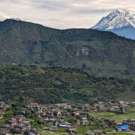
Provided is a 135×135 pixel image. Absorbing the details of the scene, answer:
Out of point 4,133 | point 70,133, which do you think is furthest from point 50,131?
point 4,133

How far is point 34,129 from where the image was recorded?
632 feet

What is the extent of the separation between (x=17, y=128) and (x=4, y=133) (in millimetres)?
11659

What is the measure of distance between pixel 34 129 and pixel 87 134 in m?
18.1

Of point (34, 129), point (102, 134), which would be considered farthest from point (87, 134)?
point (34, 129)

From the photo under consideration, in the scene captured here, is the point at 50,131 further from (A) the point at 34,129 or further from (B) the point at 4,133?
(B) the point at 4,133

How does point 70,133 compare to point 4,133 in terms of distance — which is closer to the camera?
point 4,133

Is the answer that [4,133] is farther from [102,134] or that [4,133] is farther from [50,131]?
[102,134]

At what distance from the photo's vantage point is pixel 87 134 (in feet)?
650

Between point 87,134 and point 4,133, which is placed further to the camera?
point 87,134

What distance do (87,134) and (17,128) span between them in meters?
23.1

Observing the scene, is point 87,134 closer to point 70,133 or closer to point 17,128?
point 70,133

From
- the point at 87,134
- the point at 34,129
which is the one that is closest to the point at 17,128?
the point at 34,129

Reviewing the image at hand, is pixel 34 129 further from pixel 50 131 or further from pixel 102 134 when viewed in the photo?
pixel 102 134

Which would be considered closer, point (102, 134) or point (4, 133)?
point (4, 133)
